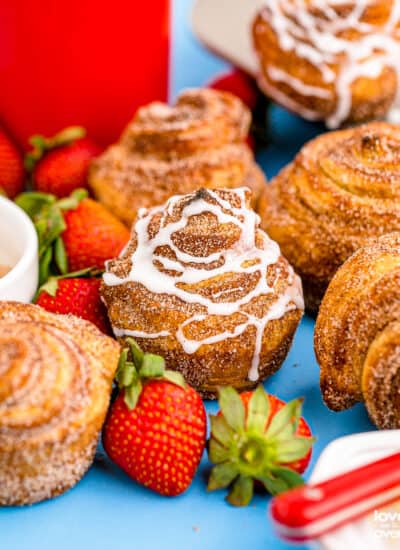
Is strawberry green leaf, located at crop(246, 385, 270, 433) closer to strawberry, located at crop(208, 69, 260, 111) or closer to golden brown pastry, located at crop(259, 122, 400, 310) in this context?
golden brown pastry, located at crop(259, 122, 400, 310)

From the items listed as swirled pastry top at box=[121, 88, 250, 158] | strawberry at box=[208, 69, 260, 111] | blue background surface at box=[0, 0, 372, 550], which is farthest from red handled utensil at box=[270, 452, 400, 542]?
strawberry at box=[208, 69, 260, 111]

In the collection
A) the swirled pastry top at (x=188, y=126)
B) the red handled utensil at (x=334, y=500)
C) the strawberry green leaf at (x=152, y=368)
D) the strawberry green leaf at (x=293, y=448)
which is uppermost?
the swirled pastry top at (x=188, y=126)

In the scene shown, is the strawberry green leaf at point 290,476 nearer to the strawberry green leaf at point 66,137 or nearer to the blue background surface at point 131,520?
the blue background surface at point 131,520

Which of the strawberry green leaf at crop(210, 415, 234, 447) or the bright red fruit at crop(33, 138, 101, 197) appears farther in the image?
the bright red fruit at crop(33, 138, 101, 197)

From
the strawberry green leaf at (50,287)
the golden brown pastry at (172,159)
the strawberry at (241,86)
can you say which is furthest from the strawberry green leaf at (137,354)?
the strawberry at (241,86)

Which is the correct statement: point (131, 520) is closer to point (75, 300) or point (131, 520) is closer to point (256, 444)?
point (256, 444)

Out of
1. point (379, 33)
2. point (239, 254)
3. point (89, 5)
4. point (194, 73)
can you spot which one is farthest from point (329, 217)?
point (194, 73)
